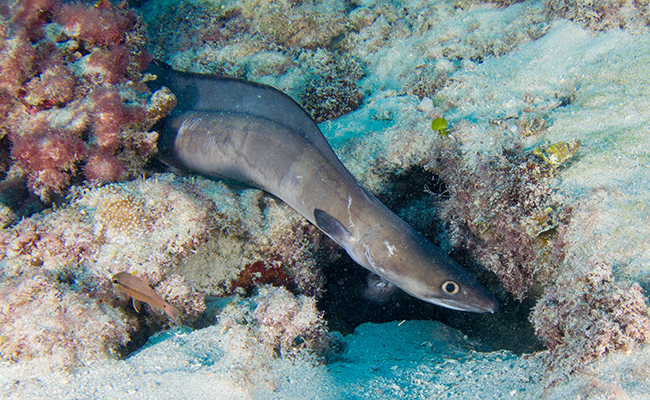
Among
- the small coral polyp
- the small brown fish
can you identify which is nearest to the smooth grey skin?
the small coral polyp

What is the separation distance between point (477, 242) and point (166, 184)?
3050mm

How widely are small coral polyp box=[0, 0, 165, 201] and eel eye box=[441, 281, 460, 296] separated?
324cm

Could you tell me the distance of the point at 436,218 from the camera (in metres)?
3.73

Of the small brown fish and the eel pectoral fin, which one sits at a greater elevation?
the small brown fish

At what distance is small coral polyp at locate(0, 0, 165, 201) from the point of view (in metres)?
2.85

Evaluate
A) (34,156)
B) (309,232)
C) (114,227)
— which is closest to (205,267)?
(114,227)

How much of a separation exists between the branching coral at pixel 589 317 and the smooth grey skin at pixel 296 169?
645 millimetres

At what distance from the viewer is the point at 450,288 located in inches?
119

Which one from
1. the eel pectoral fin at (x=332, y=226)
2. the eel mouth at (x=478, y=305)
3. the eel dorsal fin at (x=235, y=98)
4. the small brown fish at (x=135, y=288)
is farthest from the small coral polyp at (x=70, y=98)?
the eel mouth at (x=478, y=305)

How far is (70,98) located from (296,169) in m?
2.28

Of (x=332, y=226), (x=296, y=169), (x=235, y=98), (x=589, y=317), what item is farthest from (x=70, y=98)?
(x=589, y=317)

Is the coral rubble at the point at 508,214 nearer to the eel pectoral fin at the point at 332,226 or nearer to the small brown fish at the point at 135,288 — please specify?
the eel pectoral fin at the point at 332,226

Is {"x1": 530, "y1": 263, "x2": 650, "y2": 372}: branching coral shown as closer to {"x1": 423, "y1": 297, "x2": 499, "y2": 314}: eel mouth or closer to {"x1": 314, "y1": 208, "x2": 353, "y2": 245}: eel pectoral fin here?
{"x1": 423, "y1": 297, "x2": 499, "y2": 314}: eel mouth

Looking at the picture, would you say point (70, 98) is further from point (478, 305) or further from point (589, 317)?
Answer: point (589, 317)
